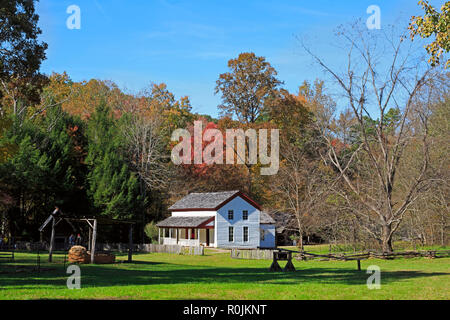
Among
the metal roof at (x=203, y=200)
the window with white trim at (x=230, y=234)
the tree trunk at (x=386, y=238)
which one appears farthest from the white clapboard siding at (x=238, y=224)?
the tree trunk at (x=386, y=238)

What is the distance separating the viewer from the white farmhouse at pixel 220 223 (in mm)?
54562

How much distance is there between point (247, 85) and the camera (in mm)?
60531

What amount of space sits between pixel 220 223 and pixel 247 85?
17.7 meters

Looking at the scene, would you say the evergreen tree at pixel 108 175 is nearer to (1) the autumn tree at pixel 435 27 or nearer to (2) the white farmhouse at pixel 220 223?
(2) the white farmhouse at pixel 220 223

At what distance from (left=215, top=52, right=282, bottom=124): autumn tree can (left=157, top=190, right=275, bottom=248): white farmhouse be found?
1101 cm

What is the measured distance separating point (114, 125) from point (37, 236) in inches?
618

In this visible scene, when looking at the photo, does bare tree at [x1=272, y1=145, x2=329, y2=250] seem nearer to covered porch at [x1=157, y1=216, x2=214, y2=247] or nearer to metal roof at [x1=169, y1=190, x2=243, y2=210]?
metal roof at [x1=169, y1=190, x2=243, y2=210]

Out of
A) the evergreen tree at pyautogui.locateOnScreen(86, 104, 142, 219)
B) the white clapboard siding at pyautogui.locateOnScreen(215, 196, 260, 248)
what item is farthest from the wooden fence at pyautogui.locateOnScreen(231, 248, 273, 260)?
the evergreen tree at pyautogui.locateOnScreen(86, 104, 142, 219)

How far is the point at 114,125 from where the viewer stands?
58469 mm

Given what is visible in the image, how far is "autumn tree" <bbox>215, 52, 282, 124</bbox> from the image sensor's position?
60625 mm

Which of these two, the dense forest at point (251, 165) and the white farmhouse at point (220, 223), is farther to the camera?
the white farmhouse at point (220, 223)

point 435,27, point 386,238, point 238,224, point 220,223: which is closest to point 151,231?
point 220,223
